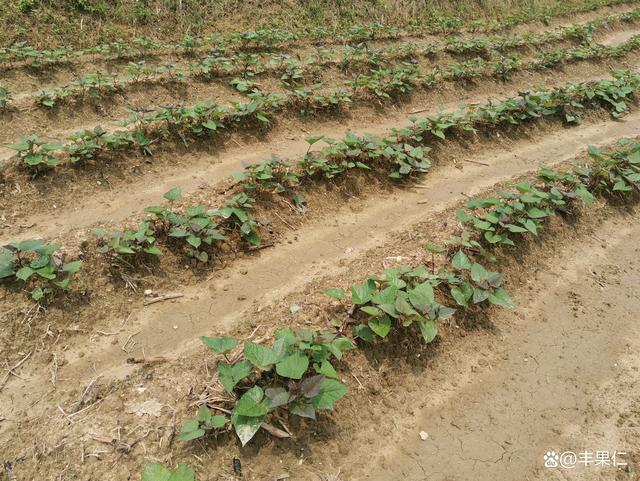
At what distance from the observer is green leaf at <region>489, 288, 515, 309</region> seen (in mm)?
4498

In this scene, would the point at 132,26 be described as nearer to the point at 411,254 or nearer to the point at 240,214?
the point at 240,214

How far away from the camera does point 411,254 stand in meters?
5.23

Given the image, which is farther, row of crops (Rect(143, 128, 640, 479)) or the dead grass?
the dead grass

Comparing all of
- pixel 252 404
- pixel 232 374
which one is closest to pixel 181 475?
pixel 252 404

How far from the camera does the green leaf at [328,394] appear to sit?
10.7 feet

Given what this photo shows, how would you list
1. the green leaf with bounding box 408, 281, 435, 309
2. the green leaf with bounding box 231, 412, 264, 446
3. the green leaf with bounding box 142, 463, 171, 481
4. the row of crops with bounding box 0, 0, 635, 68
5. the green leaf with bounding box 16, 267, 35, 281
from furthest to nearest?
the row of crops with bounding box 0, 0, 635, 68, the green leaf with bounding box 16, 267, 35, 281, the green leaf with bounding box 408, 281, 435, 309, the green leaf with bounding box 231, 412, 264, 446, the green leaf with bounding box 142, 463, 171, 481

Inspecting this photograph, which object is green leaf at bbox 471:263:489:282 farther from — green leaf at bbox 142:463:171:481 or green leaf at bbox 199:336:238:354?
green leaf at bbox 142:463:171:481

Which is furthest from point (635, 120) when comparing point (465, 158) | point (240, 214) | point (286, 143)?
point (240, 214)

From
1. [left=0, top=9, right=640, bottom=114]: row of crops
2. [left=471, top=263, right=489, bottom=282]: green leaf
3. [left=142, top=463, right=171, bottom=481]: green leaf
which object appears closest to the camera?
[left=142, top=463, right=171, bottom=481]: green leaf

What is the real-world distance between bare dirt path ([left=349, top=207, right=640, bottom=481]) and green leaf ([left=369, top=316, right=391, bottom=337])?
2.16 feet

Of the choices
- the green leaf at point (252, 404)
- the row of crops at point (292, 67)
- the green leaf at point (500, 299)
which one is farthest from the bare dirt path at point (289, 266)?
the row of crops at point (292, 67)

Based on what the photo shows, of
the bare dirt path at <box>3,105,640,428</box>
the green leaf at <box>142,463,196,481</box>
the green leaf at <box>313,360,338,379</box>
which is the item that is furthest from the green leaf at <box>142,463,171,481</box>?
the bare dirt path at <box>3,105,640,428</box>

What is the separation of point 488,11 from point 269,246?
59.4 ft

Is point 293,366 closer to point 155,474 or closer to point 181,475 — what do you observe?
point 181,475
